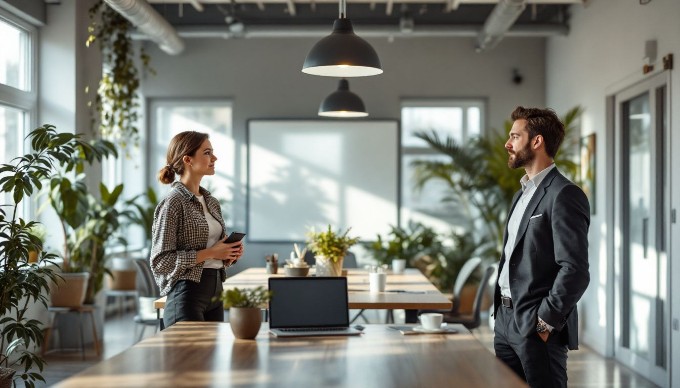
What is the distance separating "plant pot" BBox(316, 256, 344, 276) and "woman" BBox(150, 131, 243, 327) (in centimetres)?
132

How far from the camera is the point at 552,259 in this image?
11.0 ft

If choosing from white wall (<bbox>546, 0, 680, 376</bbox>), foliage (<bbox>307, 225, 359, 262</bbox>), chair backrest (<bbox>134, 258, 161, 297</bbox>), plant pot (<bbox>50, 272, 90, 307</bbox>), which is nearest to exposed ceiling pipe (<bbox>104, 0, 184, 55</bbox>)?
chair backrest (<bbox>134, 258, 161, 297</bbox>)

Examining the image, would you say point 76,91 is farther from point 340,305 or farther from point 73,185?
point 340,305

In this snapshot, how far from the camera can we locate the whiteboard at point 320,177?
1059 centimetres

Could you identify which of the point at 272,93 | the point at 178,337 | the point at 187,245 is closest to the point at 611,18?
the point at 272,93

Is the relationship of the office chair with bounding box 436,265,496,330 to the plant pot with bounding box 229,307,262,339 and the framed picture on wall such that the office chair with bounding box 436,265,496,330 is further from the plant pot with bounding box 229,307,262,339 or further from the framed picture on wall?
the plant pot with bounding box 229,307,262,339

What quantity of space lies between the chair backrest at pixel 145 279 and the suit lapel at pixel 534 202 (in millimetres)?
4053

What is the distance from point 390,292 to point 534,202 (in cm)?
180

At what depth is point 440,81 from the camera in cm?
1060

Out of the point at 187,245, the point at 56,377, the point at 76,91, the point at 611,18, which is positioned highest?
the point at 611,18

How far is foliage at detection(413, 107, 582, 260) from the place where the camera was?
8.99m

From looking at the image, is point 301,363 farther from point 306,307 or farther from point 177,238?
point 177,238

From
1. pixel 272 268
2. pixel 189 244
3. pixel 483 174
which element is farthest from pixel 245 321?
pixel 483 174

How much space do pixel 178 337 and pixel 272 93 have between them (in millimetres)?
7563
